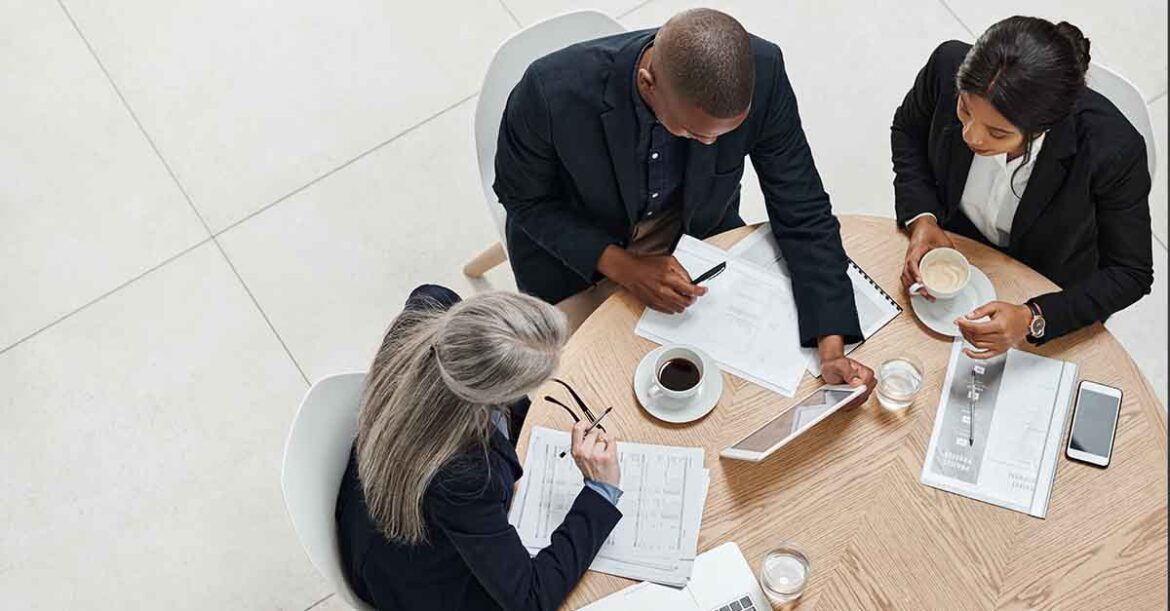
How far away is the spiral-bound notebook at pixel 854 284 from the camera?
6.59ft

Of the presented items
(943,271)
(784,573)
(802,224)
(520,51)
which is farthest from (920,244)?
(520,51)

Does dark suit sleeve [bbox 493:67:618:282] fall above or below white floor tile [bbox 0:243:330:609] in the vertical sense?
above

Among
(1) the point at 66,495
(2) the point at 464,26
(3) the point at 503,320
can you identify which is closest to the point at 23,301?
(1) the point at 66,495

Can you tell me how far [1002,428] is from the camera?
1.91m

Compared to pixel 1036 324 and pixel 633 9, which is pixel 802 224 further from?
pixel 633 9

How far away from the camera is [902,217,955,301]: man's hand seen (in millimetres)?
2027

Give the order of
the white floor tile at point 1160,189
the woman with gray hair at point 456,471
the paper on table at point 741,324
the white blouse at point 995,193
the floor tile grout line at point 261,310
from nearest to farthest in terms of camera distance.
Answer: the woman with gray hair at point 456,471
the paper on table at point 741,324
the white blouse at point 995,193
the floor tile grout line at point 261,310
the white floor tile at point 1160,189

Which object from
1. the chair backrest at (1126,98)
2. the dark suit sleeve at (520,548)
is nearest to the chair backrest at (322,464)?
the dark suit sleeve at (520,548)

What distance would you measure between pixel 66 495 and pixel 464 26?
1672 mm

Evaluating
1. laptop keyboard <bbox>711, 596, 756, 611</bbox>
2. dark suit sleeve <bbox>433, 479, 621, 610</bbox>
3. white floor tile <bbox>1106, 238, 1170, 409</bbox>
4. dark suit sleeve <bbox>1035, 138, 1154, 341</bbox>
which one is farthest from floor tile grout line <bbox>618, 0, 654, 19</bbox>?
laptop keyboard <bbox>711, 596, 756, 611</bbox>

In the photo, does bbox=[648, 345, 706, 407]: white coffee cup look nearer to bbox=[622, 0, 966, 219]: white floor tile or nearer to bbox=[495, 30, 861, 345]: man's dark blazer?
bbox=[495, 30, 861, 345]: man's dark blazer

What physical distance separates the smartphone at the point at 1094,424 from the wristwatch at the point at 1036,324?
0.36 ft

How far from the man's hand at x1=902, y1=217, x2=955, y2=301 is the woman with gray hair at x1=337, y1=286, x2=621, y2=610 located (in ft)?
2.05

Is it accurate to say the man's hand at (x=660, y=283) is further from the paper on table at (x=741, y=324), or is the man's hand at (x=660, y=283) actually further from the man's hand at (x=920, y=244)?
the man's hand at (x=920, y=244)
